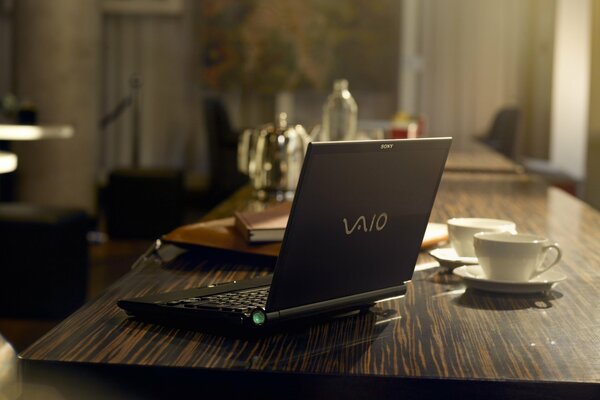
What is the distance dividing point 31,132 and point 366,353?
5156 mm

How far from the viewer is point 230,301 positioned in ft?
3.39

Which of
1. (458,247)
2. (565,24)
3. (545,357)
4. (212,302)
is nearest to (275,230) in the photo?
(458,247)

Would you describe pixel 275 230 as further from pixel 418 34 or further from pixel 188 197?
pixel 418 34

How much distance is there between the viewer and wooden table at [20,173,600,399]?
83 cm

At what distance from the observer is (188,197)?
816 cm

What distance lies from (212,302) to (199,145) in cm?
807

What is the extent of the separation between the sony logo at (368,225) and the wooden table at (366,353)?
10cm

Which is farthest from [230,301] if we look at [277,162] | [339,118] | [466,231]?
[339,118]

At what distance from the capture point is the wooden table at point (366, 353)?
2.73 feet

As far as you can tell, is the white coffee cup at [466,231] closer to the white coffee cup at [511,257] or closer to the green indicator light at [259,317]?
the white coffee cup at [511,257]

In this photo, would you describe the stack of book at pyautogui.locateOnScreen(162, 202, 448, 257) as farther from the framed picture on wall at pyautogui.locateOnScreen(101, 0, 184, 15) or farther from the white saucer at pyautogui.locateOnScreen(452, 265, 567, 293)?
the framed picture on wall at pyautogui.locateOnScreen(101, 0, 184, 15)

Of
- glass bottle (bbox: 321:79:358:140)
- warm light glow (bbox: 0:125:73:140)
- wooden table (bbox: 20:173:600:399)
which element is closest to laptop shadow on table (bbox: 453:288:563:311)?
wooden table (bbox: 20:173:600:399)

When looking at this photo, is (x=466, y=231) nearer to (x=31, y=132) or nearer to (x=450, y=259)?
(x=450, y=259)

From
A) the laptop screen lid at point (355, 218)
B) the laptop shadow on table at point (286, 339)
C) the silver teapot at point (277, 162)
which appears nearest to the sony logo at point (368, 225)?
the laptop screen lid at point (355, 218)
